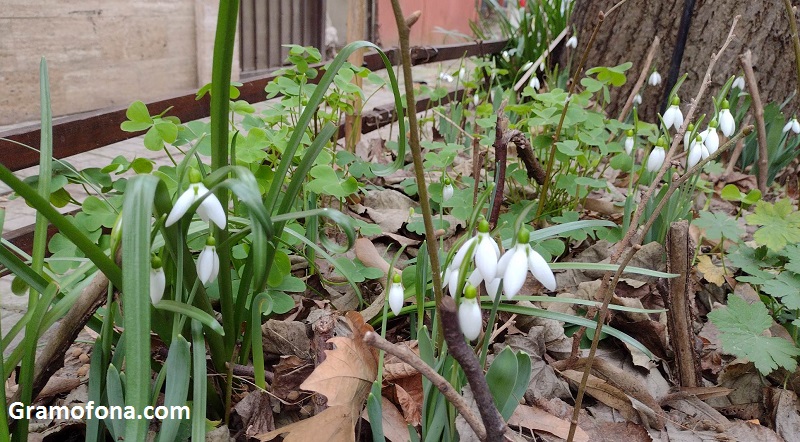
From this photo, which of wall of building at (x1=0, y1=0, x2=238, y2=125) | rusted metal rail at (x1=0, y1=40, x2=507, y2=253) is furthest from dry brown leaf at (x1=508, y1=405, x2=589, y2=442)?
wall of building at (x1=0, y1=0, x2=238, y2=125)

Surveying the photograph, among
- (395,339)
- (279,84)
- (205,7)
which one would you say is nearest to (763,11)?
(279,84)

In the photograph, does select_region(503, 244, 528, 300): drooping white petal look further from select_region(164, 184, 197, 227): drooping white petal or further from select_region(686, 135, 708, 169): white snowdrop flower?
select_region(686, 135, 708, 169): white snowdrop flower

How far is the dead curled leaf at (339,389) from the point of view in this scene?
1.15 metres

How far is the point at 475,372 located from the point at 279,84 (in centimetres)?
151

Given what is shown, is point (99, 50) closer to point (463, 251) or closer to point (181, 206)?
point (181, 206)

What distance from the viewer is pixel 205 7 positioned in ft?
18.5

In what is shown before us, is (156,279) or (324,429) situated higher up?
(156,279)

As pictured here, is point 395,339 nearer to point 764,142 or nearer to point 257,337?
point 257,337

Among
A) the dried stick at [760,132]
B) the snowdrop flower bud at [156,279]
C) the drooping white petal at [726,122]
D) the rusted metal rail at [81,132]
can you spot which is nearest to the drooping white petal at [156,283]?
the snowdrop flower bud at [156,279]

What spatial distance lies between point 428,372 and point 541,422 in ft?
1.92

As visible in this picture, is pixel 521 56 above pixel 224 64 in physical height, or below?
below

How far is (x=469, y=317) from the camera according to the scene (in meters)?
0.85

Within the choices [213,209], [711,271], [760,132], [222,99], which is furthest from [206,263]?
[760,132]

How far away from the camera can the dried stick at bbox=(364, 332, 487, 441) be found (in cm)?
79
